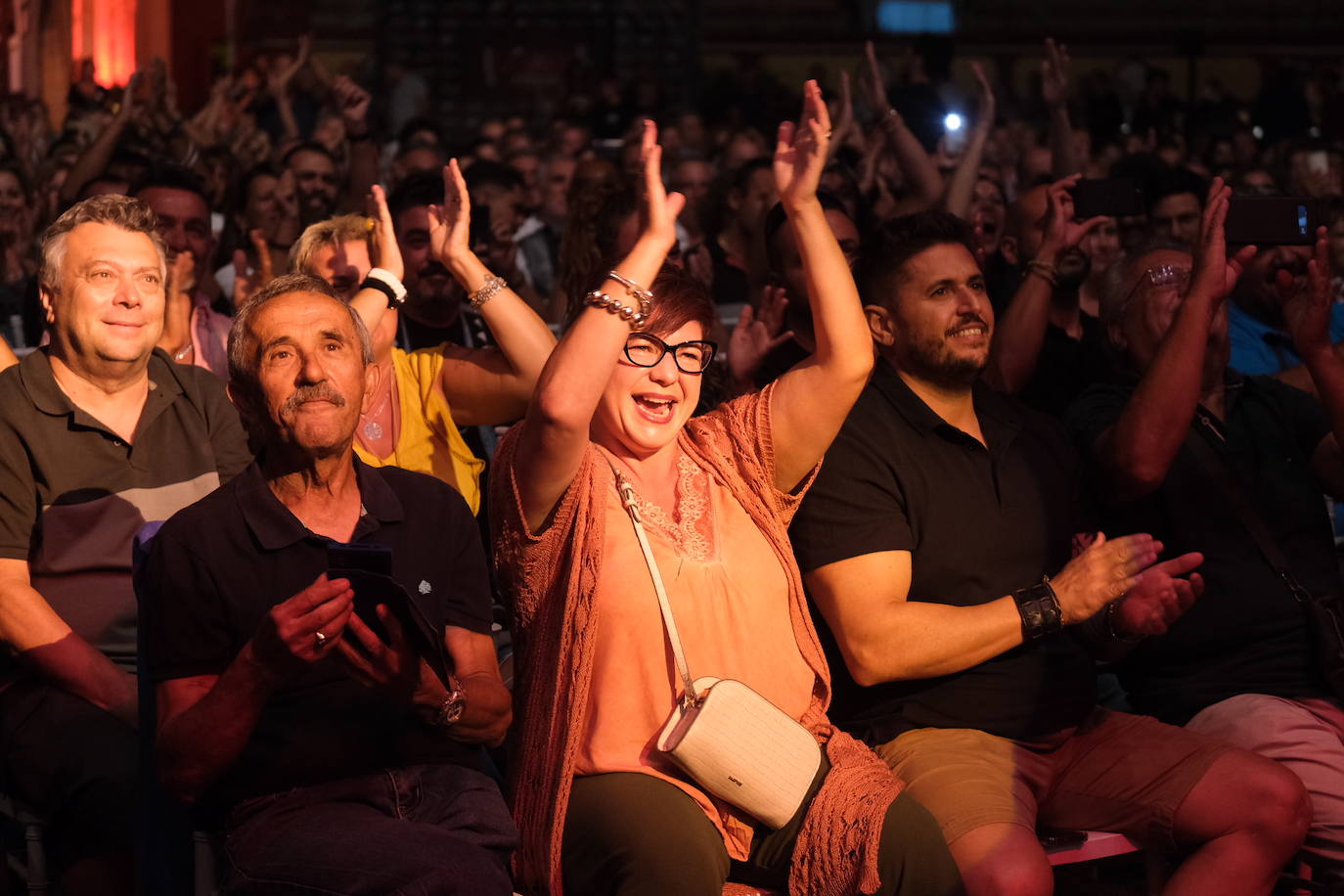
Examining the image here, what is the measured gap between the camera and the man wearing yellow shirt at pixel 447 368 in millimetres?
3572

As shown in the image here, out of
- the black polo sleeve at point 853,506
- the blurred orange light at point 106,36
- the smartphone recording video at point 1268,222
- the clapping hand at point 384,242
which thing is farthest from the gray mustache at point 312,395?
the blurred orange light at point 106,36

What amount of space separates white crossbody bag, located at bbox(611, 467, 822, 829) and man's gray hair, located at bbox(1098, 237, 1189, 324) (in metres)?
1.59

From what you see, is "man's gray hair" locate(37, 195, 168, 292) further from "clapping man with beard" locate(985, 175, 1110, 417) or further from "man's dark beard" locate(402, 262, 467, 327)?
"clapping man with beard" locate(985, 175, 1110, 417)

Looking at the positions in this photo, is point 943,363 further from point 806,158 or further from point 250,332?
point 250,332

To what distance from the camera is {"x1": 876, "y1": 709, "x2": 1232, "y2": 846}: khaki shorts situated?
3.05 m

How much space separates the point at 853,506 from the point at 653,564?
19.9 inches

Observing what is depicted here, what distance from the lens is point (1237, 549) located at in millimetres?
3656

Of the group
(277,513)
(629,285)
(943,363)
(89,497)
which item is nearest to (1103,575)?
(943,363)

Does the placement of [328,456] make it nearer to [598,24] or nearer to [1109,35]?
[598,24]

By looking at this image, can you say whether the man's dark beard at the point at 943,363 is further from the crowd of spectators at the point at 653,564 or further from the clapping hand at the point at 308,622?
the clapping hand at the point at 308,622

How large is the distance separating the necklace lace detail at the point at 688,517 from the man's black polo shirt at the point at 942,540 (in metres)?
0.25

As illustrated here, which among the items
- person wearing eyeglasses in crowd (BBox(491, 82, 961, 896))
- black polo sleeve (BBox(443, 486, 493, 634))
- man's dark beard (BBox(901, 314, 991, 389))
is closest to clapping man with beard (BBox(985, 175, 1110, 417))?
man's dark beard (BBox(901, 314, 991, 389))

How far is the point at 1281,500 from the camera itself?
12.3ft

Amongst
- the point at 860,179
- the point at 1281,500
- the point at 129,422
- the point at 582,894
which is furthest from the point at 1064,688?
the point at 860,179
